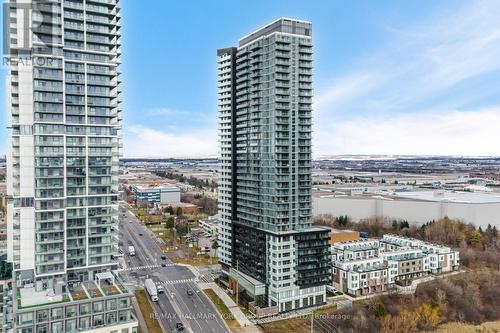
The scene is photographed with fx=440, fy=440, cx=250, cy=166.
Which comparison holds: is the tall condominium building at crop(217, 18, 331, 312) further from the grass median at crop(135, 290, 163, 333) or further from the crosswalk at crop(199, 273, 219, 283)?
the grass median at crop(135, 290, 163, 333)

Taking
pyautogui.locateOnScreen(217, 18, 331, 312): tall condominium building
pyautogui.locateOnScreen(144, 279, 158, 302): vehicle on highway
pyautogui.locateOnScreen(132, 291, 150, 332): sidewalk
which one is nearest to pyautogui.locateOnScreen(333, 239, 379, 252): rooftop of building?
pyautogui.locateOnScreen(217, 18, 331, 312): tall condominium building

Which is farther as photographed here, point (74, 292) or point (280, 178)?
point (280, 178)

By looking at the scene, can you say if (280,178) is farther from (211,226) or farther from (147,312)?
(211,226)

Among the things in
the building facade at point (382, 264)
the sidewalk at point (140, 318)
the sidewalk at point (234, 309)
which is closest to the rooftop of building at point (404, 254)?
the building facade at point (382, 264)

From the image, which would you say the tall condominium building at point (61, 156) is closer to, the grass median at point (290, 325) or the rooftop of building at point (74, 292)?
the rooftop of building at point (74, 292)

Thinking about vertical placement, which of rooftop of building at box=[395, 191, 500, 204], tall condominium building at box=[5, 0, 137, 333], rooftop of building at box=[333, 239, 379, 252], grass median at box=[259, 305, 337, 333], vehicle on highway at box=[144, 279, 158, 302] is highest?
tall condominium building at box=[5, 0, 137, 333]

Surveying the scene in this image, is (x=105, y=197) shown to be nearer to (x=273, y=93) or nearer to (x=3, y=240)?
(x=273, y=93)

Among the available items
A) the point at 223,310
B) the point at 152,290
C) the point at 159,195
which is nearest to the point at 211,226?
the point at 152,290
